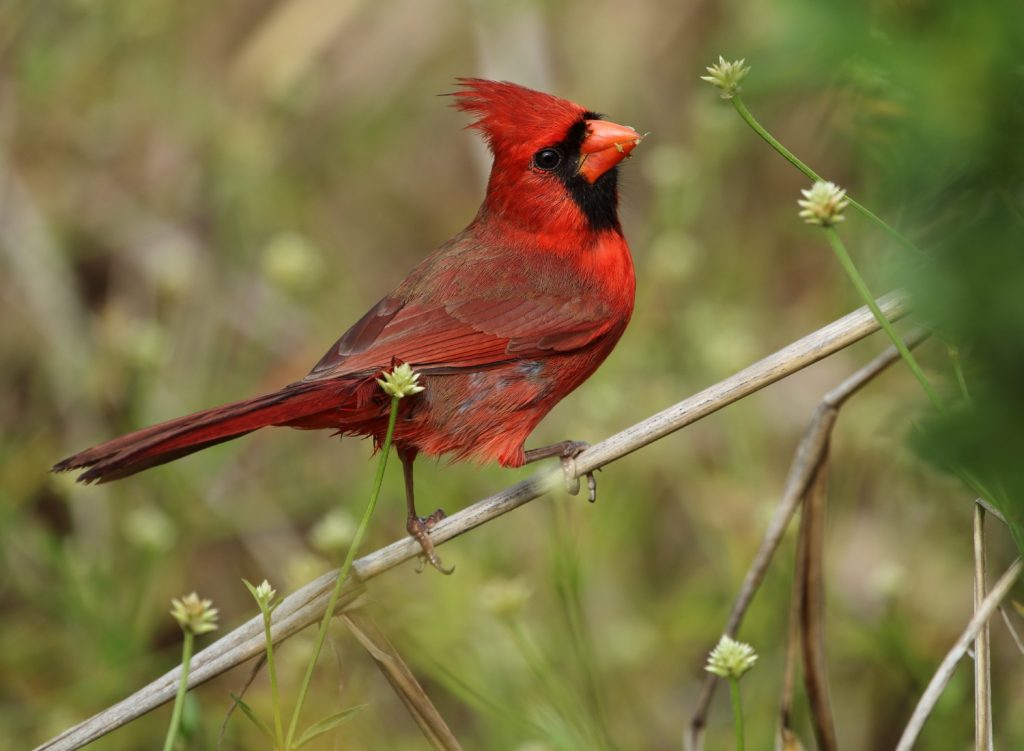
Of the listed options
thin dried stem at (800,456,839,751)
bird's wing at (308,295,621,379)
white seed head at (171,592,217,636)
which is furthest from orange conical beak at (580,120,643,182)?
white seed head at (171,592,217,636)

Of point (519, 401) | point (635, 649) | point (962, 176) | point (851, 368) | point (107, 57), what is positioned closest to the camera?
point (962, 176)

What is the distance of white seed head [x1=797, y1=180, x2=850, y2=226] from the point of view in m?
1.63

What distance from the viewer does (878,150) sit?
0.87 meters

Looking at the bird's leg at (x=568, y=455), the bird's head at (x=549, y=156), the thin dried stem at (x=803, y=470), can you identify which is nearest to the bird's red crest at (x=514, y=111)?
the bird's head at (x=549, y=156)

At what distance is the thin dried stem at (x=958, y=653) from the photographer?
1.84m

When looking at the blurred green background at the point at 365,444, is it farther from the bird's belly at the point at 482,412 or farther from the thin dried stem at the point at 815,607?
the thin dried stem at the point at 815,607

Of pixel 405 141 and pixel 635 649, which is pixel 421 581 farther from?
pixel 405 141

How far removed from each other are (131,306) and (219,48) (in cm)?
129

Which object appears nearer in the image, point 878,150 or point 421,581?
point 878,150

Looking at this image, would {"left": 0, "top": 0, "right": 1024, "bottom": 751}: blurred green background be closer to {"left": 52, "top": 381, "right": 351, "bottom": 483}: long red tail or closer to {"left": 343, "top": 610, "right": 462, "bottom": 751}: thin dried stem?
{"left": 343, "top": 610, "right": 462, "bottom": 751}: thin dried stem

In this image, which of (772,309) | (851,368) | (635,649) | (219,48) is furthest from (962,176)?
(219,48)

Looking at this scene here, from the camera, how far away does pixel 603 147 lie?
2.89m

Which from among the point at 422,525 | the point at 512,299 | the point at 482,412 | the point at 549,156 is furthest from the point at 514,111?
the point at 422,525

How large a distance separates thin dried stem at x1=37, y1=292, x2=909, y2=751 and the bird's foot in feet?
0.40
